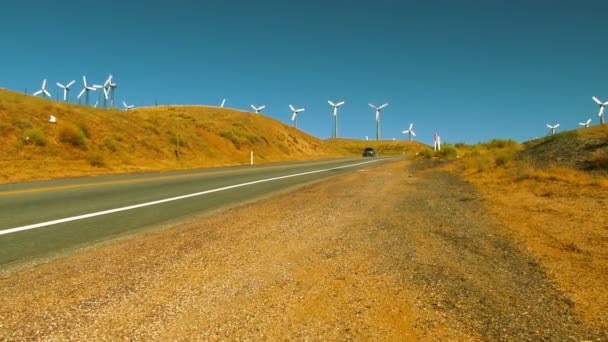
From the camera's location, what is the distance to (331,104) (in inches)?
4377

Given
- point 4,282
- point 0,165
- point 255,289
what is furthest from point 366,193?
point 0,165

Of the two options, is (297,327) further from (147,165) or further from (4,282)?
(147,165)

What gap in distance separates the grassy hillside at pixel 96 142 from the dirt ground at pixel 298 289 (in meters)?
16.4

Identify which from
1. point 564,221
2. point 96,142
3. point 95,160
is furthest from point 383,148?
point 564,221

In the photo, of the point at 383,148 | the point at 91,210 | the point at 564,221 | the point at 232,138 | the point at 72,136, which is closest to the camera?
the point at 564,221

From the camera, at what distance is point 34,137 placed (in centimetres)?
2430

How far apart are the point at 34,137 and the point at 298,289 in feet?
→ 85.2

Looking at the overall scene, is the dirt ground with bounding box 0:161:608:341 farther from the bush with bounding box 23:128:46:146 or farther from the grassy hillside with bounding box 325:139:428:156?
the grassy hillside with bounding box 325:139:428:156

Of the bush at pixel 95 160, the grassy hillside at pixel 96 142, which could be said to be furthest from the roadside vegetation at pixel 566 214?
the bush at pixel 95 160

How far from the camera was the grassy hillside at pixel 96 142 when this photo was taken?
2253 cm

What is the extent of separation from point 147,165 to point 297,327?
90.1 feet

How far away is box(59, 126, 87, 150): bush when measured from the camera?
26.3 meters

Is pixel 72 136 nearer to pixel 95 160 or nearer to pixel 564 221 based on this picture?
pixel 95 160

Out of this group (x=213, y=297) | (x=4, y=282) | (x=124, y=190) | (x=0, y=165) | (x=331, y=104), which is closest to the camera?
(x=213, y=297)
